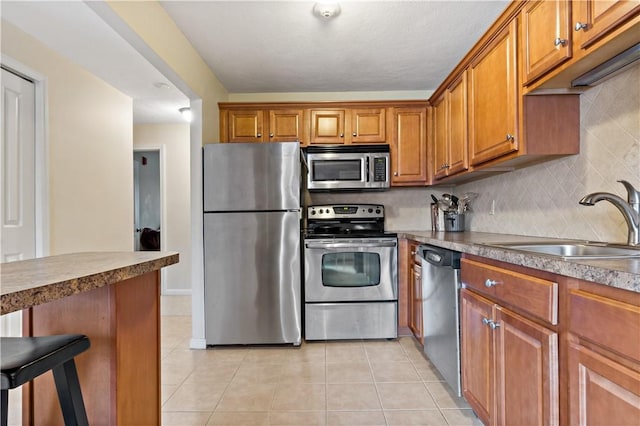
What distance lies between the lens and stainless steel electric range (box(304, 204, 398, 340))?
279 cm

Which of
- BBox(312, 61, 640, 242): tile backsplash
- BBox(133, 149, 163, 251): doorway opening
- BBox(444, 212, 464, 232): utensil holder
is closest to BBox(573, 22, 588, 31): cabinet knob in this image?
BBox(312, 61, 640, 242): tile backsplash

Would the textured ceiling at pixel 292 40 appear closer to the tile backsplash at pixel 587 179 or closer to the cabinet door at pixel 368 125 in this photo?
the cabinet door at pixel 368 125

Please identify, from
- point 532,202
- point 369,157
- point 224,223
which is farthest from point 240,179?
point 532,202

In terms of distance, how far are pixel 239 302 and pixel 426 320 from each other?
145 centimetres

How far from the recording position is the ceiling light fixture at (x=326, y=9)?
201 centimetres

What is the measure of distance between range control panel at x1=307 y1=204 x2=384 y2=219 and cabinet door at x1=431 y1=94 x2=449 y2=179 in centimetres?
69

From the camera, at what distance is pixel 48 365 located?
0.80 m

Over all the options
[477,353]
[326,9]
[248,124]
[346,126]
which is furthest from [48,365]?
[346,126]

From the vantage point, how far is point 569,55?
1.36 metres

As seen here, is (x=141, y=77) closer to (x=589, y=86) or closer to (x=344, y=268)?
(x=344, y=268)

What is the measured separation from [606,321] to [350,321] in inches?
83.1

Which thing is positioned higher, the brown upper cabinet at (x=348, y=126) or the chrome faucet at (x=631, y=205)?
the brown upper cabinet at (x=348, y=126)

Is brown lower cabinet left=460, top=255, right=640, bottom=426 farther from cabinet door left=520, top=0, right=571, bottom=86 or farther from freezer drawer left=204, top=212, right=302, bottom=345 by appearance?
freezer drawer left=204, top=212, right=302, bottom=345

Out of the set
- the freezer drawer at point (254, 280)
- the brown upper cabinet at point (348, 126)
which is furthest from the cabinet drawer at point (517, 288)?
the brown upper cabinet at point (348, 126)
